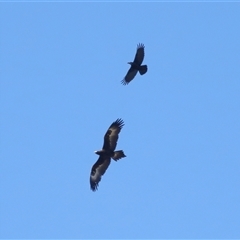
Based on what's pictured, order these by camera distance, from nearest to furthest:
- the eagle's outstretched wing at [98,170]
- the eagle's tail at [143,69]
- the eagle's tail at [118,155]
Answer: the eagle's tail at [118,155], the eagle's outstretched wing at [98,170], the eagle's tail at [143,69]

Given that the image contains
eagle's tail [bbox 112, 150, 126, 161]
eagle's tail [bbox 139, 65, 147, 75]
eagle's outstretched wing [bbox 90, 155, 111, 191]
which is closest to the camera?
eagle's tail [bbox 112, 150, 126, 161]

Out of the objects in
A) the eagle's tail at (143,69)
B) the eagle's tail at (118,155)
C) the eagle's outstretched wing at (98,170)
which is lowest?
the eagle's tail at (118,155)

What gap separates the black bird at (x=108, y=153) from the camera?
127 ft

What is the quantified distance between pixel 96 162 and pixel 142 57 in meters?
6.98

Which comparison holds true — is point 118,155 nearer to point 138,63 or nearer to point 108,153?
point 108,153

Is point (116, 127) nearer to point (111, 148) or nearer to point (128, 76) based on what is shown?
point (111, 148)

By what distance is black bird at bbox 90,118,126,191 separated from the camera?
38834mm

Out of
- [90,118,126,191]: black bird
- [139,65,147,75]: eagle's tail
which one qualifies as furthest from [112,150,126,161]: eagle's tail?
[139,65,147,75]: eagle's tail

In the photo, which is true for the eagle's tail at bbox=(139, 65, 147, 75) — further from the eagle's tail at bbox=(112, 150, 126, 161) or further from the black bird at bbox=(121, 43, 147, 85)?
the eagle's tail at bbox=(112, 150, 126, 161)

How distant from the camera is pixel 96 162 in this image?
3975cm

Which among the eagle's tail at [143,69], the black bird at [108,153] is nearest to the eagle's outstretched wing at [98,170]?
the black bird at [108,153]

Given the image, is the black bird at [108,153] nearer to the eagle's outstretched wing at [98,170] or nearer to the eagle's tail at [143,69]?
the eagle's outstretched wing at [98,170]

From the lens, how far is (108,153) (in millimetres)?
39000

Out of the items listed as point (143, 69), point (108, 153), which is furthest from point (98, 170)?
point (143, 69)
